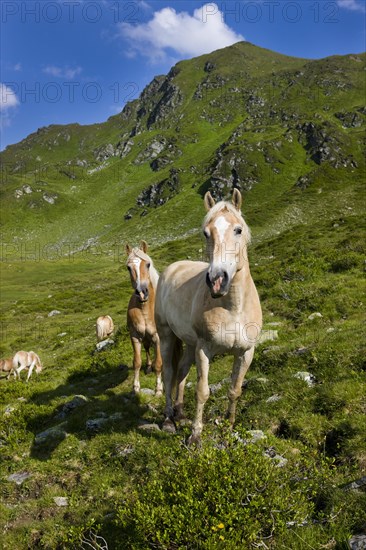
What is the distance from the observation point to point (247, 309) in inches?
247

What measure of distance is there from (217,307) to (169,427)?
3.23 meters

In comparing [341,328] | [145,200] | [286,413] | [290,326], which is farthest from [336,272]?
[145,200]

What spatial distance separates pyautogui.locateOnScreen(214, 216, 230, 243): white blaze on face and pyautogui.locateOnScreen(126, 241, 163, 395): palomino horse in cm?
505

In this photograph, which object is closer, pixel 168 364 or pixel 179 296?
pixel 179 296

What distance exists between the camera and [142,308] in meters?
11.3

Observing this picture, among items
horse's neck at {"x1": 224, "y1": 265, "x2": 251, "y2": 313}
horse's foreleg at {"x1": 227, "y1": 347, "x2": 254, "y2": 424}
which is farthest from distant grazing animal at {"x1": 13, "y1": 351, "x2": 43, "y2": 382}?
horse's neck at {"x1": 224, "y1": 265, "x2": 251, "y2": 313}

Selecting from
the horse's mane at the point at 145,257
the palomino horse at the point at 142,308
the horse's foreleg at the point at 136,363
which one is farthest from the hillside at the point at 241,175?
the horse's foreleg at the point at 136,363

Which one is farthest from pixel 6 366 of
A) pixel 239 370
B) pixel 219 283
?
pixel 219 283

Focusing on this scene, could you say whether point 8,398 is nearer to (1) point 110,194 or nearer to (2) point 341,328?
(2) point 341,328

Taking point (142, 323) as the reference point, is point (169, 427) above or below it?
below

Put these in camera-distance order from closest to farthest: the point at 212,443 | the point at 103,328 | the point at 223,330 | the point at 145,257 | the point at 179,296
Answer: the point at 223,330 < the point at 212,443 < the point at 179,296 < the point at 145,257 < the point at 103,328

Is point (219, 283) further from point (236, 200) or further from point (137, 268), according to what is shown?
point (137, 268)

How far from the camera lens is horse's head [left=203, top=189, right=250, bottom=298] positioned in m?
4.93

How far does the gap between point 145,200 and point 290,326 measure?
5770 inches
